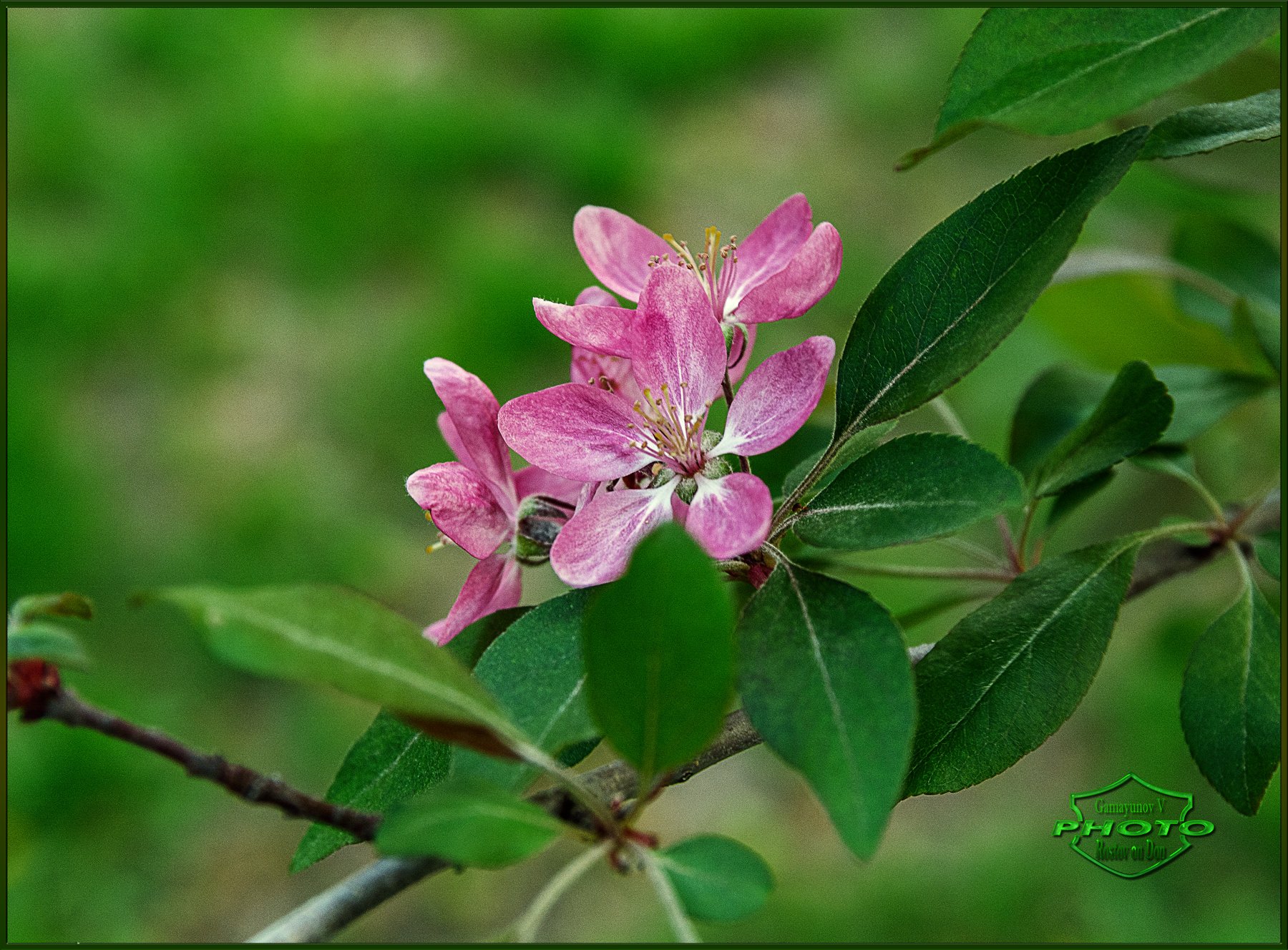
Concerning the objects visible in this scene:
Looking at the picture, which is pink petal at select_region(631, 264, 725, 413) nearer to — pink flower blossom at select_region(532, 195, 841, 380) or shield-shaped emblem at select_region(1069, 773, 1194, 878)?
pink flower blossom at select_region(532, 195, 841, 380)

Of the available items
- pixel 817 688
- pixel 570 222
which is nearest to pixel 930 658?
pixel 817 688

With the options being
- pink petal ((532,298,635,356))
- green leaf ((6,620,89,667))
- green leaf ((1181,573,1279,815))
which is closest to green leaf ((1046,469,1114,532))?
green leaf ((1181,573,1279,815))

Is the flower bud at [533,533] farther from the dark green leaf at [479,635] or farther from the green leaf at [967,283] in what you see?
the green leaf at [967,283]

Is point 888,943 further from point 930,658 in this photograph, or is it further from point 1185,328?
point 930,658

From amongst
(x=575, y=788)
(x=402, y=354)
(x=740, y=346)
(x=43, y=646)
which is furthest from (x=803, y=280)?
(x=402, y=354)

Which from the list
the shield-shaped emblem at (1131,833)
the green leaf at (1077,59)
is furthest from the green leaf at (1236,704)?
the green leaf at (1077,59)

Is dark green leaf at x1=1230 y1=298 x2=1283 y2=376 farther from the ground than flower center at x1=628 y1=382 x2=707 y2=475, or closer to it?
Answer: closer to it
